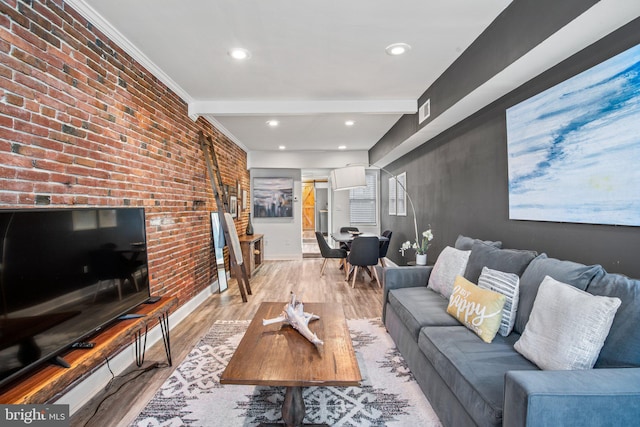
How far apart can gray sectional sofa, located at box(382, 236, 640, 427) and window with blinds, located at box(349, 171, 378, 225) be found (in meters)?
4.93

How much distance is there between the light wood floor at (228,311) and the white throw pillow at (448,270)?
103 centimetres

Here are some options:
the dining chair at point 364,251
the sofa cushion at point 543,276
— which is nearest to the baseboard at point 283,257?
the dining chair at point 364,251

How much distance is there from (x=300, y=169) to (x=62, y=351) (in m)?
6.34

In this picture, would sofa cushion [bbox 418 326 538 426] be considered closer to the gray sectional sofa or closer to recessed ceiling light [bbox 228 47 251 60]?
the gray sectional sofa

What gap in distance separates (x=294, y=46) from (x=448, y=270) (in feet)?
7.70

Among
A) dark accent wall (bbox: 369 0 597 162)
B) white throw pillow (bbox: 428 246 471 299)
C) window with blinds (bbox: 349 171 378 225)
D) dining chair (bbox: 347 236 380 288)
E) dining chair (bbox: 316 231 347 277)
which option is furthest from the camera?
window with blinds (bbox: 349 171 378 225)

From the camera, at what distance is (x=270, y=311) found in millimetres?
2469

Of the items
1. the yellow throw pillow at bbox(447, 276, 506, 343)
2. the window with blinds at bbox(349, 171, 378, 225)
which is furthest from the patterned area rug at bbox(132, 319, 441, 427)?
the window with blinds at bbox(349, 171, 378, 225)

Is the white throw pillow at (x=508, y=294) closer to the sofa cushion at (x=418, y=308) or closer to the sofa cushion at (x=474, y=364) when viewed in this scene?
the sofa cushion at (x=474, y=364)

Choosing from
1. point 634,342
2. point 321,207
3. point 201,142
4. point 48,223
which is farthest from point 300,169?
point 634,342

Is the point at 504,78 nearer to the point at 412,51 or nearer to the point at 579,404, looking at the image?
the point at 412,51

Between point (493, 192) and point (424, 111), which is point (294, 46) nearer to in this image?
point (424, 111)

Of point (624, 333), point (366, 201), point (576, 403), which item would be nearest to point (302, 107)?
point (624, 333)

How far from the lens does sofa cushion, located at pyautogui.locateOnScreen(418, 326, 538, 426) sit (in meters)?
1.29
